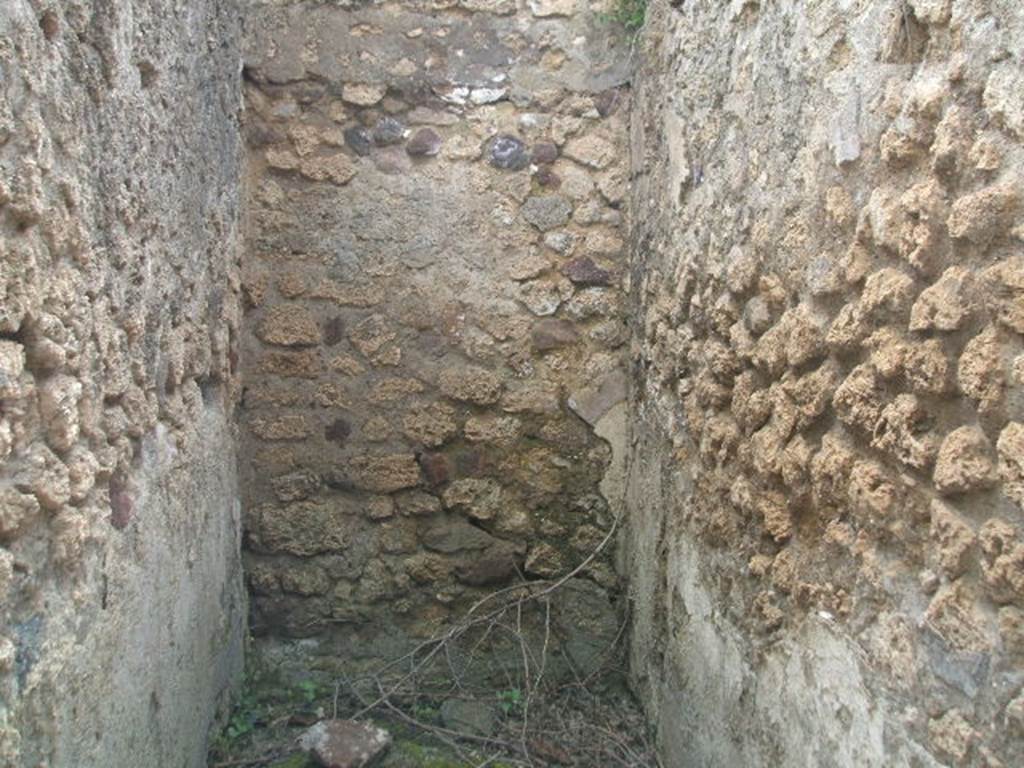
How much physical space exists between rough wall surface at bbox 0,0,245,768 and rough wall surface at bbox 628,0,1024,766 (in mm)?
1336

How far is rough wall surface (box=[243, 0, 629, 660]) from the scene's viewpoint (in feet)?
11.6

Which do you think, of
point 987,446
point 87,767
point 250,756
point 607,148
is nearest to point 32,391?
point 87,767

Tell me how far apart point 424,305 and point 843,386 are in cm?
204

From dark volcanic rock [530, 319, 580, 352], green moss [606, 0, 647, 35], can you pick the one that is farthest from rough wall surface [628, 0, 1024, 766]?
dark volcanic rock [530, 319, 580, 352]

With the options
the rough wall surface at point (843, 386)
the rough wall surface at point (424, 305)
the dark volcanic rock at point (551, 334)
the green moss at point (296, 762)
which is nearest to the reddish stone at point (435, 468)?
the rough wall surface at point (424, 305)

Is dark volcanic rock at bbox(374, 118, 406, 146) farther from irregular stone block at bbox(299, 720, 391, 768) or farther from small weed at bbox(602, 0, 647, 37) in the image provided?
irregular stone block at bbox(299, 720, 391, 768)

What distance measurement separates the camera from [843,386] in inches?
68.3

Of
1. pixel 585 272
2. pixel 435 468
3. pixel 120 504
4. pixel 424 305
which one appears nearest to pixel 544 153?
pixel 585 272

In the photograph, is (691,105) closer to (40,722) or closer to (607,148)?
(607,148)

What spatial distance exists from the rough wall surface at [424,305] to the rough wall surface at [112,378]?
377 mm

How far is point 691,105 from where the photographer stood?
9.46ft

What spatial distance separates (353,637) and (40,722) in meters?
1.96

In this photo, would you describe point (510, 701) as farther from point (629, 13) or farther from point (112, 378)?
point (629, 13)

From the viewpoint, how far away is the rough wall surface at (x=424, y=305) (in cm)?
353
